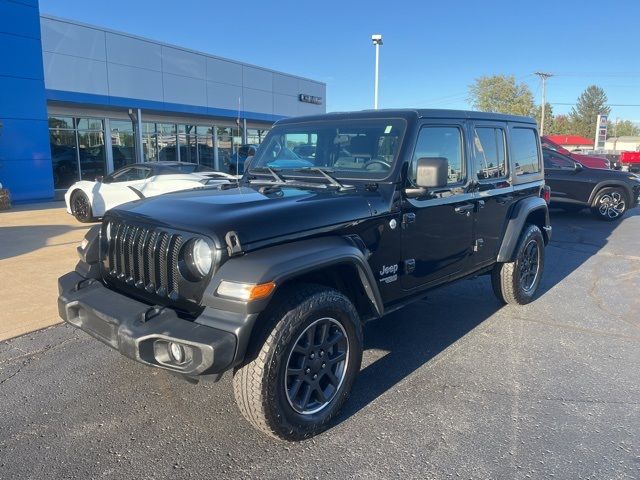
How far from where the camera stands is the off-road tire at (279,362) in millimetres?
2660

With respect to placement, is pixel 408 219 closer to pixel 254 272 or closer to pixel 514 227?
pixel 254 272

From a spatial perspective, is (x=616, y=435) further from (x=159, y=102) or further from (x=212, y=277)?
(x=159, y=102)

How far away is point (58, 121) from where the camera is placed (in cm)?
1716

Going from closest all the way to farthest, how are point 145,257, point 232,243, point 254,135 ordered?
1. point 232,243
2. point 145,257
3. point 254,135

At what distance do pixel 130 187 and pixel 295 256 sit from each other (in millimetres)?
8189

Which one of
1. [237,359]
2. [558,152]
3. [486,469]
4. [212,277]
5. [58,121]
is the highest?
[58,121]

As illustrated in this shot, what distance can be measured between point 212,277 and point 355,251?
89 cm

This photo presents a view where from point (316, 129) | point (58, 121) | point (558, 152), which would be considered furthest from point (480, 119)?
point (58, 121)

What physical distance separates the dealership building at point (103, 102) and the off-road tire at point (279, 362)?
8263 millimetres

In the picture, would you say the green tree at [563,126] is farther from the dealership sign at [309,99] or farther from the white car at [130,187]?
the white car at [130,187]

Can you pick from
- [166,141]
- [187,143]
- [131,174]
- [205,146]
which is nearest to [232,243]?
[131,174]

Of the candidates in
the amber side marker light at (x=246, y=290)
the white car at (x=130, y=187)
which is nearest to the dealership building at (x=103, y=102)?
the white car at (x=130, y=187)

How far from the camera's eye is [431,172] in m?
3.40

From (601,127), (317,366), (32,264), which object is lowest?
(32,264)
